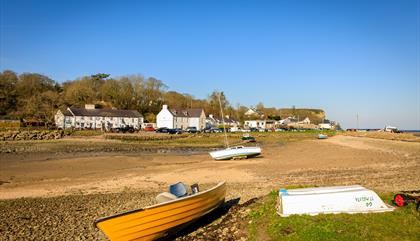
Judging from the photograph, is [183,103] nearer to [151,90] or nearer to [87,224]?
[151,90]

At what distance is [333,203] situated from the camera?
31.2 ft

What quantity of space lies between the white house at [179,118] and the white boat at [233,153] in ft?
215

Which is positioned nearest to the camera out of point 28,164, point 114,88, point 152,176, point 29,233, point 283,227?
point 283,227

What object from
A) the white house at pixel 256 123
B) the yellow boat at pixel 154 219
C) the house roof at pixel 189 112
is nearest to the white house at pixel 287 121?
the white house at pixel 256 123

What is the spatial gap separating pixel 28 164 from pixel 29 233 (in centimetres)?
1927

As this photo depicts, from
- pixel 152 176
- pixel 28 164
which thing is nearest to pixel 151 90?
pixel 28 164

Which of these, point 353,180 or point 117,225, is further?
point 353,180

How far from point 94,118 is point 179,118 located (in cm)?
2466

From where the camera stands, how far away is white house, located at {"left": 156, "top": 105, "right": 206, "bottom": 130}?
9581 centimetres

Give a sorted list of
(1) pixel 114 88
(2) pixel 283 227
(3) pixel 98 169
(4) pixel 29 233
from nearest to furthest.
A: (2) pixel 283 227, (4) pixel 29 233, (3) pixel 98 169, (1) pixel 114 88

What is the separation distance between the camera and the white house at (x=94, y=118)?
8506 centimetres

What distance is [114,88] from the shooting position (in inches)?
4341

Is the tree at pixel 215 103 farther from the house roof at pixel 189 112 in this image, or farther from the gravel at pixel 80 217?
the gravel at pixel 80 217

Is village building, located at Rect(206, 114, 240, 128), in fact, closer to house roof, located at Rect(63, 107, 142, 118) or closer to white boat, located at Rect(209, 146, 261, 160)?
house roof, located at Rect(63, 107, 142, 118)
